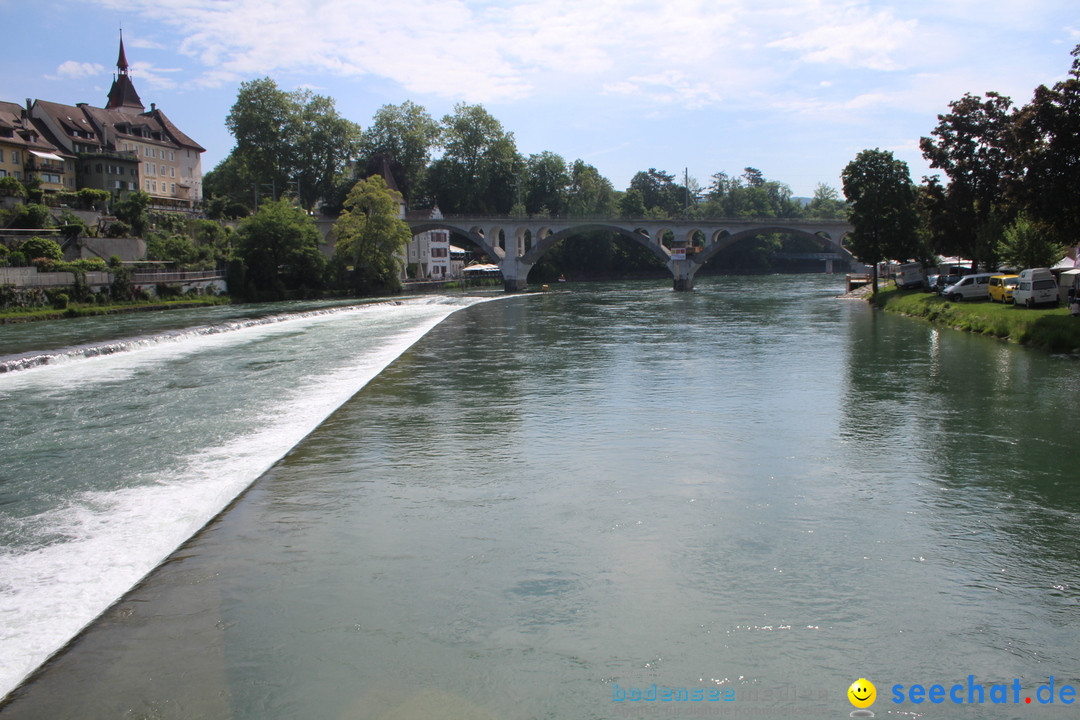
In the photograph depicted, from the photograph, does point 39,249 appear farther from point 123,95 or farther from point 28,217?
point 123,95

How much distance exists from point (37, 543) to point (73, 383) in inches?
560

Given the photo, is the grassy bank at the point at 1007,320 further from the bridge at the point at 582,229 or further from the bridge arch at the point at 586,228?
the bridge arch at the point at 586,228

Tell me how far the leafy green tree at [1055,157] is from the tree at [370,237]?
56175 millimetres

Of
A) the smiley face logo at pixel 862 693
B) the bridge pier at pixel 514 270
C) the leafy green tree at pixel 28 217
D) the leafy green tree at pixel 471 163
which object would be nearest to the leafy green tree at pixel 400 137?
the leafy green tree at pixel 471 163

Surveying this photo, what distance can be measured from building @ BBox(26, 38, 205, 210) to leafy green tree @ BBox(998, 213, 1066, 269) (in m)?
72.3

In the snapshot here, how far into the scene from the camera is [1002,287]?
37.7 meters

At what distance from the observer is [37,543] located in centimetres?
984

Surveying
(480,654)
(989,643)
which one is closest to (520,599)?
(480,654)

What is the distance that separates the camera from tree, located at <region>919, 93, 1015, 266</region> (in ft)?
147

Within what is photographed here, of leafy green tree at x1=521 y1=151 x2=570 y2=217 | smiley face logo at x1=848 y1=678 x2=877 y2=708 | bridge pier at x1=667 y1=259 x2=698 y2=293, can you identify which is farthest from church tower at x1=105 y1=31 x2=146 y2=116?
smiley face logo at x1=848 y1=678 x2=877 y2=708

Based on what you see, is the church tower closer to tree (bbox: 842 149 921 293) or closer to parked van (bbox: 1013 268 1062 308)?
tree (bbox: 842 149 921 293)

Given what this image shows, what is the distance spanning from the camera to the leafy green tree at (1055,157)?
28266mm

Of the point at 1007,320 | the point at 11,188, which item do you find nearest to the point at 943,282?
the point at 1007,320

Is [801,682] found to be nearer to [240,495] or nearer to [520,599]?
[520,599]
